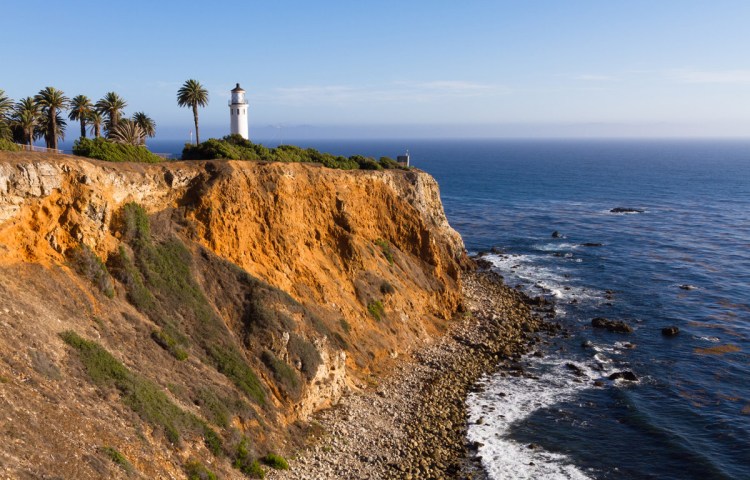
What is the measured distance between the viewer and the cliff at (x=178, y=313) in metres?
24.7

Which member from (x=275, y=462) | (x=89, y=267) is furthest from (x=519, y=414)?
(x=89, y=267)

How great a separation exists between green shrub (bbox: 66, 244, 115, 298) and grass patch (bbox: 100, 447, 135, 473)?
11292 millimetres

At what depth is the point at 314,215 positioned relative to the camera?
160ft

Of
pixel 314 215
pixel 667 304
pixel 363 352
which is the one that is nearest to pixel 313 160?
pixel 314 215

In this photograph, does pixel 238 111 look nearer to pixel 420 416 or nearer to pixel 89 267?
pixel 89 267

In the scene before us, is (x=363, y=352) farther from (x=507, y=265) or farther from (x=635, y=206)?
(x=635, y=206)

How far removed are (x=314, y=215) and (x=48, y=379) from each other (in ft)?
88.9

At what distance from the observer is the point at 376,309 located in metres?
47.9

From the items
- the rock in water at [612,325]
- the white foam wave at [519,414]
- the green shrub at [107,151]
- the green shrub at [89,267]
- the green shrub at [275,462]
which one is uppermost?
the green shrub at [107,151]

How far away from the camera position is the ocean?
116ft

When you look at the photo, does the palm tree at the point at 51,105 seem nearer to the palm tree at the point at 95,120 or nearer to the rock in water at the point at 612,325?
the palm tree at the point at 95,120

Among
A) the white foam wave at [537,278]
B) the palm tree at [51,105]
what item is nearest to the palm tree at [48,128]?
the palm tree at [51,105]

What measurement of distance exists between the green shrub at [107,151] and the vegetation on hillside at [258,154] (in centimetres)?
638

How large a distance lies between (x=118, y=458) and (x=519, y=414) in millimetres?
27411
